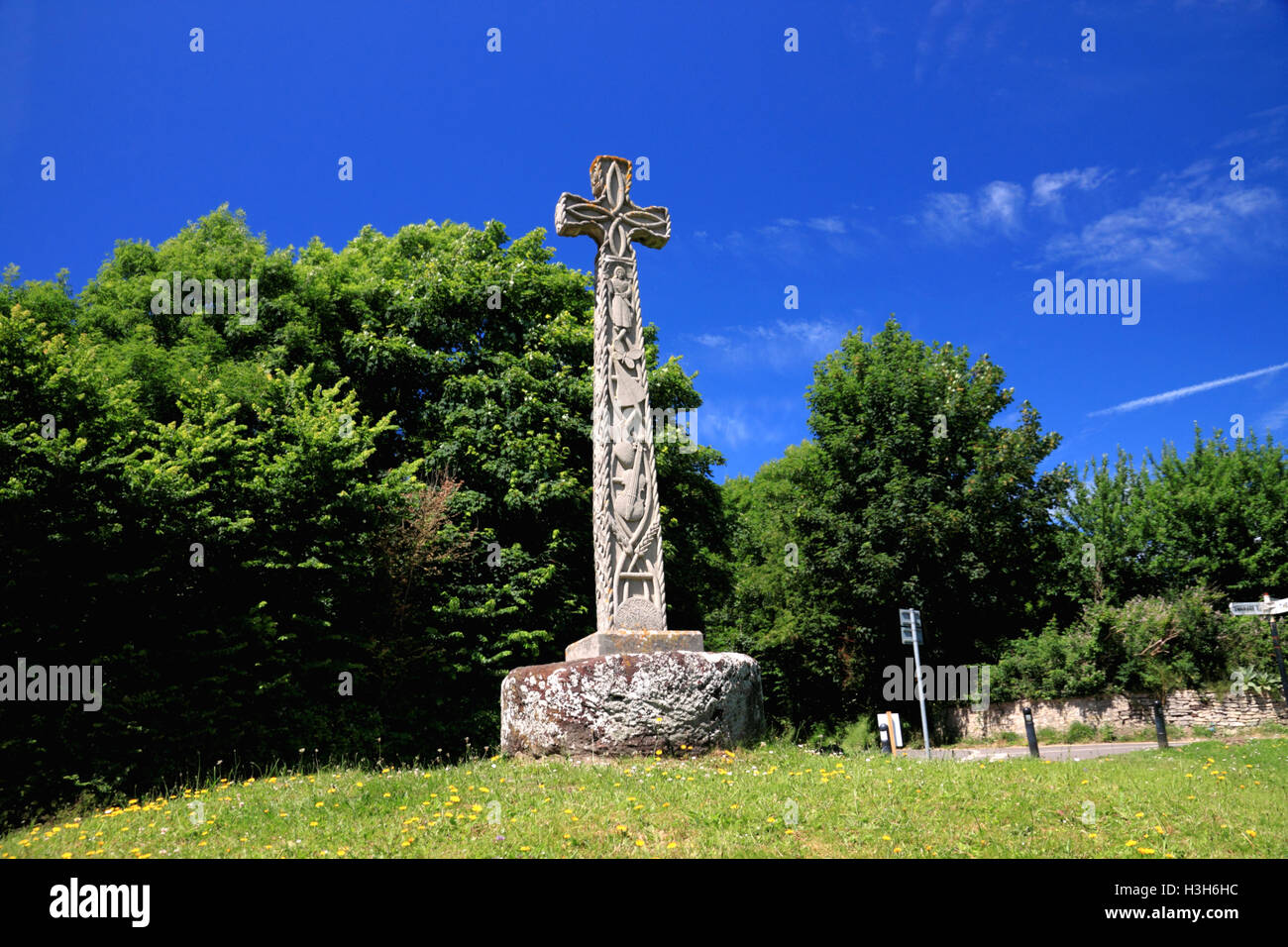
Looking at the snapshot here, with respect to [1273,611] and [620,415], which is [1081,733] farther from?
[620,415]

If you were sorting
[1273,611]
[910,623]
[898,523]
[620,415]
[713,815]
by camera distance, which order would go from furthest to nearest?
[898,523] < [1273,611] < [910,623] < [620,415] < [713,815]

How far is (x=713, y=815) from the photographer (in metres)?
4.93

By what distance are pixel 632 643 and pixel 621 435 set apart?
219 cm

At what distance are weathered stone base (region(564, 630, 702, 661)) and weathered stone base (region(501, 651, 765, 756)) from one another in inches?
9.7

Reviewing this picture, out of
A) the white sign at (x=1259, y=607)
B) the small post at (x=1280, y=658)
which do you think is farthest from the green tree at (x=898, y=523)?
the small post at (x=1280, y=658)

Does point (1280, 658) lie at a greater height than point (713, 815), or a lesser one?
lesser

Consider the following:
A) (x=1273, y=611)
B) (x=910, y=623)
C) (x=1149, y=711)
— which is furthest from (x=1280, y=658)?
(x=910, y=623)

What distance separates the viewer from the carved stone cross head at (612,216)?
8883 millimetres

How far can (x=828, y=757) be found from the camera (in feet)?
24.1

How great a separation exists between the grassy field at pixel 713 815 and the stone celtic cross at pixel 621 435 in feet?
4.86

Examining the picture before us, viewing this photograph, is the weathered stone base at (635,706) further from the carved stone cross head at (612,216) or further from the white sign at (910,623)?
the white sign at (910,623)

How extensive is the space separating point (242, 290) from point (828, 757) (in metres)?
15.7
